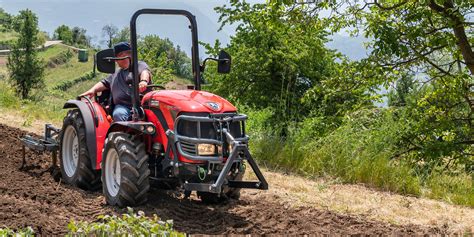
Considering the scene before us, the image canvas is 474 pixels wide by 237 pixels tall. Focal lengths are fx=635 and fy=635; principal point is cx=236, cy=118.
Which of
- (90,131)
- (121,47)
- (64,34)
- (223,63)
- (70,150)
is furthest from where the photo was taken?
(64,34)

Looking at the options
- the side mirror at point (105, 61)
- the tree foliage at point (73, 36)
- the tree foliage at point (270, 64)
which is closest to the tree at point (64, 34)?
the tree foliage at point (73, 36)

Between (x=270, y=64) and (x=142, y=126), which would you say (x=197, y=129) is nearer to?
(x=142, y=126)

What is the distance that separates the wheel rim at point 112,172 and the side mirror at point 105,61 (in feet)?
2.73

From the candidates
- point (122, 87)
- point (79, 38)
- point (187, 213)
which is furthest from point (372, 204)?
point (79, 38)

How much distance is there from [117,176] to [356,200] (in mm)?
2659

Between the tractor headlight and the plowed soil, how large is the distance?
644 millimetres

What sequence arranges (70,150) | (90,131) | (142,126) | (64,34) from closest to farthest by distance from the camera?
(142,126), (90,131), (70,150), (64,34)

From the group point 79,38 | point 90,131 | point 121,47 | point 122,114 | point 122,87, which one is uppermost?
point 79,38

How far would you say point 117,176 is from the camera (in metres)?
6.54

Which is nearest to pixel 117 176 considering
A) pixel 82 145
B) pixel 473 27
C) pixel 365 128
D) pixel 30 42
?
pixel 82 145

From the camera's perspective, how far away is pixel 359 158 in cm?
856

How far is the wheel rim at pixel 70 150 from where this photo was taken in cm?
768

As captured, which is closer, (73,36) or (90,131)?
(90,131)

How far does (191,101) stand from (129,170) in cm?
90
